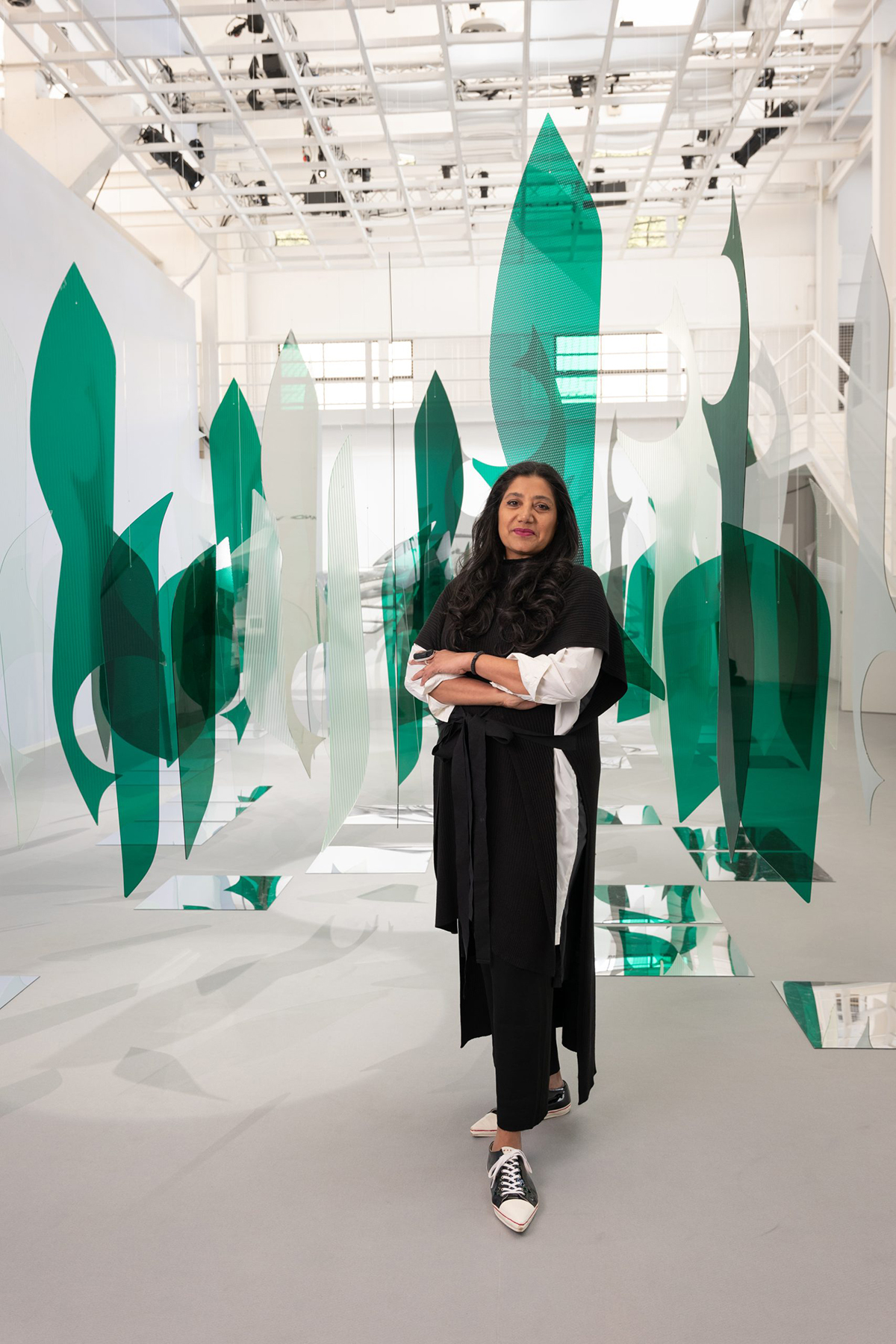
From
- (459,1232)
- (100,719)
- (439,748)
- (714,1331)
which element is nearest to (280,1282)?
(459,1232)

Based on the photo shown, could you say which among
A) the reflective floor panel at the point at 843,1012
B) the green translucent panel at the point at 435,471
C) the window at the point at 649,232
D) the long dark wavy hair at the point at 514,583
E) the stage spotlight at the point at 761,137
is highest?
the stage spotlight at the point at 761,137

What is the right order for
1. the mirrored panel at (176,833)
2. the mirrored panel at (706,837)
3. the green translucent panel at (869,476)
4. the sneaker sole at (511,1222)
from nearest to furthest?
the sneaker sole at (511,1222) < the green translucent panel at (869,476) < the mirrored panel at (706,837) < the mirrored panel at (176,833)

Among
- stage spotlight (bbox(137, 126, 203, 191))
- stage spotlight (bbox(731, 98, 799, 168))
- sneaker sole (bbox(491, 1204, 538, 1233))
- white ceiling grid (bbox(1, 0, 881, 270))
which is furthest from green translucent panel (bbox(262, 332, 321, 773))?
sneaker sole (bbox(491, 1204, 538, 1233))

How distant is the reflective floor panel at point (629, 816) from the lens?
392cm

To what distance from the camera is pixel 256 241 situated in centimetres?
345

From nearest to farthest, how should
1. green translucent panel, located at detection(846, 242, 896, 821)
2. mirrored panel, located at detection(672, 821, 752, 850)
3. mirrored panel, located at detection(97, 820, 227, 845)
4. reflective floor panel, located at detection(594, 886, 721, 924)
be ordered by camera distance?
1. green translucent panel, located at detection(846, 242, 896, 821)
2. reflective floor panel, located at detection(594, 886, 721, 924)
3. mirrored panel, located at detection(672, 821, 752, 850)
4. mirrored panel, located at detection(97, 820, 227, 845)

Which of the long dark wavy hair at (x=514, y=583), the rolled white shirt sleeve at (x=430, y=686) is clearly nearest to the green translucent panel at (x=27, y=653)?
the rolled white shirt sleeve at (x=430, y=686)

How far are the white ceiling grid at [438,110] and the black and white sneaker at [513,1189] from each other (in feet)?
8.65

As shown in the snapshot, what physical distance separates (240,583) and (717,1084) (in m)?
2.25

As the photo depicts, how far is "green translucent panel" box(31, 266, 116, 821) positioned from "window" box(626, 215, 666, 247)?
5.69 ft

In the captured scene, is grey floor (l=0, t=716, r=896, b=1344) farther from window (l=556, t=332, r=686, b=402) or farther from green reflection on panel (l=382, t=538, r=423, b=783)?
window (l=556, t=332, r=686, b=402)

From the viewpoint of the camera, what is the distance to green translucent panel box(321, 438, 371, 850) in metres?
3.44

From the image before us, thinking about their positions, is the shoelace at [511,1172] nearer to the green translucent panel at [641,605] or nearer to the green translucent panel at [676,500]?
the green translucent panel at [676,500]

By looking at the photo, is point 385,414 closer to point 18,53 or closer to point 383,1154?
point 383,1154
